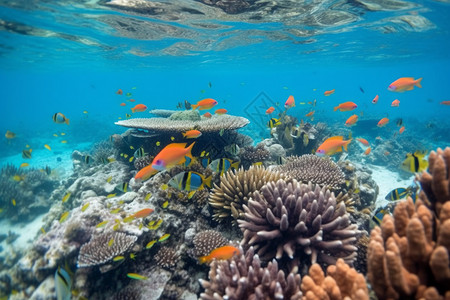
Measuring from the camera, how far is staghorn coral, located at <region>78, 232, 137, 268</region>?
4.02 meters

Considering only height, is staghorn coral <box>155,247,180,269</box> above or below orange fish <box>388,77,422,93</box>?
below

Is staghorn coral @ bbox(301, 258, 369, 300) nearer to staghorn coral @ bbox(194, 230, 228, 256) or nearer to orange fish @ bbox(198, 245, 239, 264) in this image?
orange fish @ bbox(198, 245, 239, 264)

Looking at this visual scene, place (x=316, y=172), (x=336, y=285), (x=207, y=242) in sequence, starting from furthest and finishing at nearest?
(x=316, y=172), (x=207, y=242), (x=336, y=285)

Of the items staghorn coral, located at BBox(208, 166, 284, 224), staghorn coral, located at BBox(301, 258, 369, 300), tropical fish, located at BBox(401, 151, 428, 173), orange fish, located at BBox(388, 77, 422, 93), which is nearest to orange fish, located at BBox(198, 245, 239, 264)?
staghorn coral, located at BBox(301, 258, 369, 300)

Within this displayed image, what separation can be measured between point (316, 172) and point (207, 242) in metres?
3.13

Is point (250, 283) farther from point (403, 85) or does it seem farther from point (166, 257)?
point (403, 85)

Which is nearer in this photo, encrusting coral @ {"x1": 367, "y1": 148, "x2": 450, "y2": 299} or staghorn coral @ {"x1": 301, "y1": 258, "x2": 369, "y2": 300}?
encrusting coral @ {"x1": 367, "y1": 148, "x2": 450, "y2": 299}

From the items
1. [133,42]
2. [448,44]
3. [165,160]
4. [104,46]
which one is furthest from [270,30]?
[448,44]

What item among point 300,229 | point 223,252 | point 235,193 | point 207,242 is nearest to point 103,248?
point 207,242

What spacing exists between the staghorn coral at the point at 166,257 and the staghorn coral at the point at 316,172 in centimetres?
300

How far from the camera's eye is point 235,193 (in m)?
4.69

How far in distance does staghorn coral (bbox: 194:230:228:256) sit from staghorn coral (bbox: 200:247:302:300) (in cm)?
82

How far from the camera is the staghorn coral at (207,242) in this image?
4.05m

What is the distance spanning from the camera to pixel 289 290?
271cm
